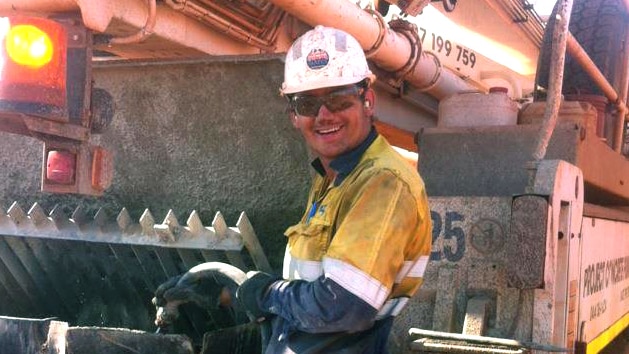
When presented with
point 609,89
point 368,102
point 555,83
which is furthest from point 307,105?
point 609,89

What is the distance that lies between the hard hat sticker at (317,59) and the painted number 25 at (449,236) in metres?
0.71

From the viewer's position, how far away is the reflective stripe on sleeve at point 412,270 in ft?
6.09

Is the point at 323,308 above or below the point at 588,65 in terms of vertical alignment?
below

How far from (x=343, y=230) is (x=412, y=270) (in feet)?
0.90

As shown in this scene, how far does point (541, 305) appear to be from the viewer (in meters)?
2.27

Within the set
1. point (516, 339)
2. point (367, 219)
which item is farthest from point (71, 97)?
point (516, 339)

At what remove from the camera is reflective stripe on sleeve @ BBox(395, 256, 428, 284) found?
1.86 meters

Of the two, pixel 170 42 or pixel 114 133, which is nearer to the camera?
pixel 170 42

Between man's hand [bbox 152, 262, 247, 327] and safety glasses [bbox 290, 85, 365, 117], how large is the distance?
518 mm

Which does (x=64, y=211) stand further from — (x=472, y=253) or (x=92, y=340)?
(x=472, y=253)

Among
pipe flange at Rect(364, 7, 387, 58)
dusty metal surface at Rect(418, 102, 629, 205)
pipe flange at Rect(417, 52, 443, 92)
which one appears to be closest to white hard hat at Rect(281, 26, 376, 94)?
dusty metal surface at Rect(418, 102, 629, 205)

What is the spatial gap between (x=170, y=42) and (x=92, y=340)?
1.07 metres

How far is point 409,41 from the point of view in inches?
138

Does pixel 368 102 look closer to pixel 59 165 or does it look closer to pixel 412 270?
pixel 412 270
